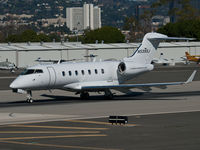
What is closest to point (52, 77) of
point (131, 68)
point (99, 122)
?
point (131, 68)

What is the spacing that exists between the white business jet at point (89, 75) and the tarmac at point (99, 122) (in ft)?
3.59

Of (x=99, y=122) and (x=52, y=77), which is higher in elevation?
(x=52, y=77)

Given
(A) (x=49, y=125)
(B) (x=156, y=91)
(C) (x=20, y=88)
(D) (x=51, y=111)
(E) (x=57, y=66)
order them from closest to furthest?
(A) (x=49, y=125)
(D) (x=51, y=111)
(C) (x=20, y=88)
(E) (x=57, y=66)
(B) (x=156, y=91)

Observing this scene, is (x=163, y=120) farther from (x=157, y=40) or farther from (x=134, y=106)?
(x=157, y=40)

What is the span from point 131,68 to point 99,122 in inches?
605

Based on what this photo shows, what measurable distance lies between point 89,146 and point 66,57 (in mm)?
87372

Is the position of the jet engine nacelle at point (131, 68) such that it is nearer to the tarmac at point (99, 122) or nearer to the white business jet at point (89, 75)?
the white business jet at point (89, 75)

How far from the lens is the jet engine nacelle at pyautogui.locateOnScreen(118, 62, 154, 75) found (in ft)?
146

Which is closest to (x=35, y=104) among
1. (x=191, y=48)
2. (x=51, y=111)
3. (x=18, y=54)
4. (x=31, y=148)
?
(x=51, y=111)

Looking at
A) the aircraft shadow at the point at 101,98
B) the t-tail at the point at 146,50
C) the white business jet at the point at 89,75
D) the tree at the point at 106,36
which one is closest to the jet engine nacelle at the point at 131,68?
the white business jet at the point at 89,75

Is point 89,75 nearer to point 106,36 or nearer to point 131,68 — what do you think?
point 131,68

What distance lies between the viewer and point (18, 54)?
106 metres

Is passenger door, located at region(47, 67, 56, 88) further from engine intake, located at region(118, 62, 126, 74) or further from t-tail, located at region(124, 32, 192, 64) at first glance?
t-tail, located at region(124, 32, 192, 64)

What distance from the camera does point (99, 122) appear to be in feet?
98.2
